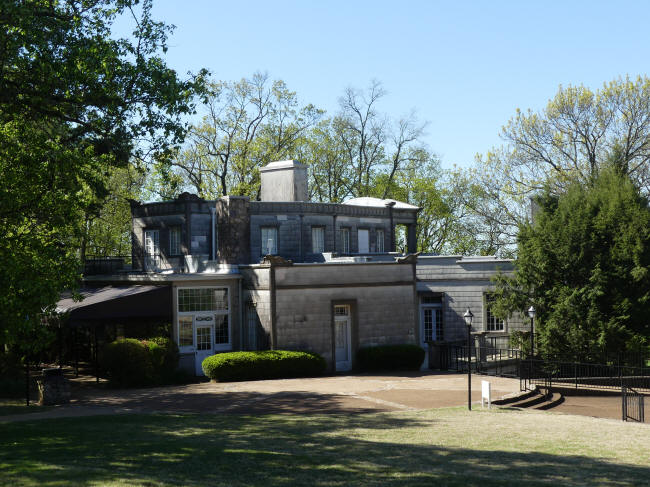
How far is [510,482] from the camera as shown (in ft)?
32.4

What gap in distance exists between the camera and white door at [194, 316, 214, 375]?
27156mm

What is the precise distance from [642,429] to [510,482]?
892cm

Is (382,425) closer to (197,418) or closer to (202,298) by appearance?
(197,418)

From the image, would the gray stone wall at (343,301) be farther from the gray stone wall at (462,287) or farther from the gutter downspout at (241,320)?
the gray stone wall at (462,287)

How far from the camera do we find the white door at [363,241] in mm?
37250

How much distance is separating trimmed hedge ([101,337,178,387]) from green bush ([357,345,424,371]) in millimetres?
7974

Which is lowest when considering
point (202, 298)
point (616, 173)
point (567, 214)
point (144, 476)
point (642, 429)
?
point (642, 429)

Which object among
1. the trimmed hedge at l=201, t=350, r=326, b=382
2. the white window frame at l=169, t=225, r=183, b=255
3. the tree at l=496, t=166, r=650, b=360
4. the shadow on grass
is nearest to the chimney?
the white window frame at l=169, t=225, r=183, b=255

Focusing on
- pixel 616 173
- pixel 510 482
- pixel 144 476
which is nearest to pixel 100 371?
pixel 144 476

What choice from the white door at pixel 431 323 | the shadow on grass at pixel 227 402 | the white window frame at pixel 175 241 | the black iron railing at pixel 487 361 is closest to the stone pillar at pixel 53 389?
the shadow on grass at pixel 227 402

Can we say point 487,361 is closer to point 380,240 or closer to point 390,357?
point 390,357

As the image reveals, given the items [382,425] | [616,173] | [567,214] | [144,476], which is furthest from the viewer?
[616,173]

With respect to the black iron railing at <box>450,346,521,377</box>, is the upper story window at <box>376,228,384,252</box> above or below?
above

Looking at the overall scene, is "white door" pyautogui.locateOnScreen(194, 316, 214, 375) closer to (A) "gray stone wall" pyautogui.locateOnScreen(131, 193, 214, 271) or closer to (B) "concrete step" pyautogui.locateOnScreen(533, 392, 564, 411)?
(A) "gray stone wall" pyautogui.locateOnScreen(131, 193, 214, 271)
